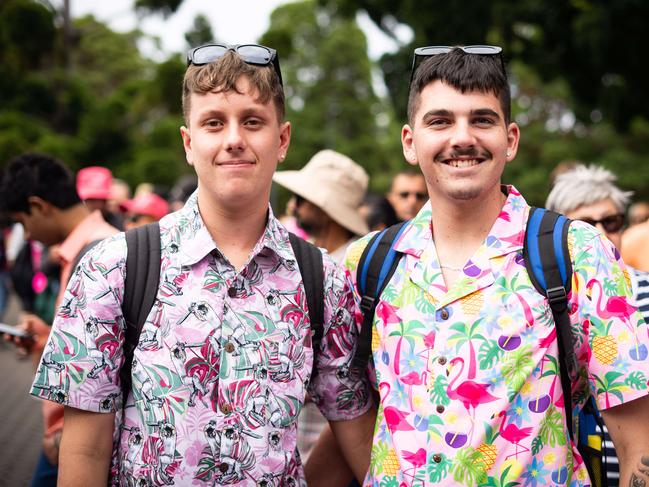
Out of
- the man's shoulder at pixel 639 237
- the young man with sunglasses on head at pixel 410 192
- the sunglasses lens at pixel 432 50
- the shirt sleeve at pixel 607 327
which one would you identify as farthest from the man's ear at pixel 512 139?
the young man with sunglasses on head at pixel 410 192

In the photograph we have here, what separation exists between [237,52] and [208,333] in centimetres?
94

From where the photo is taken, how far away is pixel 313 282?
8.00 ft

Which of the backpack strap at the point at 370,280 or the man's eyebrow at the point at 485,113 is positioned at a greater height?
the man's eyebrow at the point at 485,113

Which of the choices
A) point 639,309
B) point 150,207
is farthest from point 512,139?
point 150,207

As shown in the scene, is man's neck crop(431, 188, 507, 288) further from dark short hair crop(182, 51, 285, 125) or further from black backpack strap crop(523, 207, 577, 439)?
dark short hair crop(182, 51, 285, 125)

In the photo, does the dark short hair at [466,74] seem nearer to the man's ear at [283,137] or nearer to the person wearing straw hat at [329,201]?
the man's ear at [283,137]

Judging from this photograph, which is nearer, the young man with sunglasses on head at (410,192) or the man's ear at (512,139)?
the man's ear at (512,139)

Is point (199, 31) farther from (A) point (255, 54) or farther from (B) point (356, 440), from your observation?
(B) point (356, 440)

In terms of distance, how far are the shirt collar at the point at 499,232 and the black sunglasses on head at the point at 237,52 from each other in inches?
30.4

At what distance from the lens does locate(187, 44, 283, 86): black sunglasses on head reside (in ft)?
7.80

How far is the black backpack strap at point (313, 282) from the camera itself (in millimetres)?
2418

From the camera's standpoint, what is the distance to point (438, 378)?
7.23 feet

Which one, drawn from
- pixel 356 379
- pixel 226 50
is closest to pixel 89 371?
pixel 356 379

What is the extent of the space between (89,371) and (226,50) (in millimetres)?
1137
